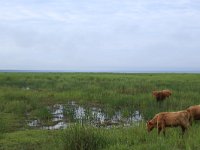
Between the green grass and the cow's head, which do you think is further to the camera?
the cow's head

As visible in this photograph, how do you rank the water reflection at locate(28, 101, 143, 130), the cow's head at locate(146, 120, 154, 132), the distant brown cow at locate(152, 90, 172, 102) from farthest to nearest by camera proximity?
the distant brown cow at locate(152, 90, 172, 102), the water reflection at locate(28, 101, 143, 130), the cow's head at locate(146, 120, 154, 132)

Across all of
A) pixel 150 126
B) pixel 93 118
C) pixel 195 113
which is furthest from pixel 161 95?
pixel 150 126

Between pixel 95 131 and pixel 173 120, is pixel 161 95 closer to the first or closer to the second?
pixel 173 120

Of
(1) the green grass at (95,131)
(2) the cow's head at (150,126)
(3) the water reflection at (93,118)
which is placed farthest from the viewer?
(3) the water reflection at (93,118)

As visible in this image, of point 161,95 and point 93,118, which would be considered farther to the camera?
point 161,95

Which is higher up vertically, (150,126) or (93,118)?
(150,126)

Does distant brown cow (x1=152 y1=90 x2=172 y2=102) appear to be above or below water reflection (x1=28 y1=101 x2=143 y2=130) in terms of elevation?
above

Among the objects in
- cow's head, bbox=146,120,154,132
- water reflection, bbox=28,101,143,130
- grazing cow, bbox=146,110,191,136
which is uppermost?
grazing cow, bbox=146,110,191,136

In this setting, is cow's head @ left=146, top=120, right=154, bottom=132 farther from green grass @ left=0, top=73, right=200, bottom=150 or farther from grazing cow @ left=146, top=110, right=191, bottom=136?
grazing cow @ left=146, top=110, right=191, bottom=136

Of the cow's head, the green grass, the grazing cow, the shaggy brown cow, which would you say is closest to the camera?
the green grass

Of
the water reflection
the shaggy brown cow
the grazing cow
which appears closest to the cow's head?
the grazing cow

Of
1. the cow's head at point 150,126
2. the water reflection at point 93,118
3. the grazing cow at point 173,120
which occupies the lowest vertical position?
the water reflection at point 93,118

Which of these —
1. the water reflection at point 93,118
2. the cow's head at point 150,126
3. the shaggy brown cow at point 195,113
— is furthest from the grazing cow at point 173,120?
the water reflection at point 93,118

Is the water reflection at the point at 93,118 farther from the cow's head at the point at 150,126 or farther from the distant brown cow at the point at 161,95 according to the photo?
the distant brown cow at the point at 161,95
